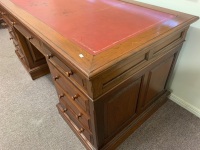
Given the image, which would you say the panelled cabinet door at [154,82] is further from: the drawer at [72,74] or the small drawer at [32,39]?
the small drawer at [32,39]

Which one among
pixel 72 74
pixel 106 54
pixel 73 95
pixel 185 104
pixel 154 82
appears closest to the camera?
pixel 106 54

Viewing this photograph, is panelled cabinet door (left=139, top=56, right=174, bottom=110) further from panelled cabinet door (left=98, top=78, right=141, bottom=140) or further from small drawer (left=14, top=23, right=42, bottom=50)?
small drawer (left=14, top=23, right=42, bottom=50)

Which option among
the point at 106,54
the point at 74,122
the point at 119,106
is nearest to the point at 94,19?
the point at 106,54

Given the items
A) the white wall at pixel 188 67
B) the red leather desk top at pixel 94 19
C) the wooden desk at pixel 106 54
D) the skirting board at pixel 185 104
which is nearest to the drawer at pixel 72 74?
the wooden desk at pixel 106 54

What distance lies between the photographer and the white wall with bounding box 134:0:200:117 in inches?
43.2

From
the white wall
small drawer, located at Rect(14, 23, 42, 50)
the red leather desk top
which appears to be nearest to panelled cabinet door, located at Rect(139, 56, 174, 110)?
the white wall

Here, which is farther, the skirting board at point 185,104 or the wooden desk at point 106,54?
the skirting board at point 185,104

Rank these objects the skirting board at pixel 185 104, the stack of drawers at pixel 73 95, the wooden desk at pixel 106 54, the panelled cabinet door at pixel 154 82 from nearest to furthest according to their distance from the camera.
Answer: the wooden desk at pixel 106 54 → the stack of drawers at pixel 73 95 → the panelled cabinet door at pixel 154 82 → the skirting board at pixel 185 104

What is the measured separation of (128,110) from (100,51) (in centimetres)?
55

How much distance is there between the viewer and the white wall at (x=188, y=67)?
1.10 metres

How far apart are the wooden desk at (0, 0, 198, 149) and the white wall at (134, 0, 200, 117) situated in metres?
0.12

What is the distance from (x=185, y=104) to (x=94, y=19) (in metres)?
1.10

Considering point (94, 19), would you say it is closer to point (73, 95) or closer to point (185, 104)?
point (73, 95)

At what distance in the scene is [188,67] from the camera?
127cm
